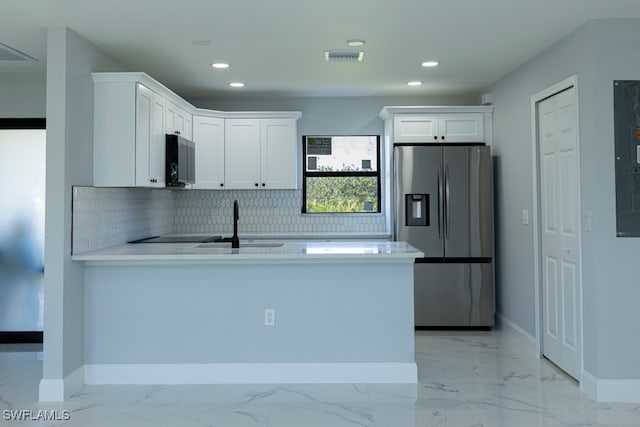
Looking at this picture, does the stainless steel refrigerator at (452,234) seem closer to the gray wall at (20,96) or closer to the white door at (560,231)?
the white door at (560,231)

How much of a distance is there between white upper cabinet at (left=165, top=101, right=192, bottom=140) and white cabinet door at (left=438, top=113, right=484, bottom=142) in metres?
2.61

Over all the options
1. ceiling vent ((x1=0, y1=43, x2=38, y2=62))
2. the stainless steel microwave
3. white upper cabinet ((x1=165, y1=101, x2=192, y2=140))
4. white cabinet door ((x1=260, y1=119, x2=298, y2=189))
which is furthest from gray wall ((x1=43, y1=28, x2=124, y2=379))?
white cabinet door ((x1=260, y1=119, x2=298, y2=189))

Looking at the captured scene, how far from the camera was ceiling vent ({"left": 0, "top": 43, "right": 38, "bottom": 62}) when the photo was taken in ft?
13.6

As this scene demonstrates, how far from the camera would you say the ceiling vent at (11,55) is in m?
4.15

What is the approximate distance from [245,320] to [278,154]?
253 centimetres

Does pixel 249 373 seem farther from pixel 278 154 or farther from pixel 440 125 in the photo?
pixel 440 125

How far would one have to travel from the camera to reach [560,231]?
4.11 m

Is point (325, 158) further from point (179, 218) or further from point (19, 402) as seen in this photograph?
point (19, 402)

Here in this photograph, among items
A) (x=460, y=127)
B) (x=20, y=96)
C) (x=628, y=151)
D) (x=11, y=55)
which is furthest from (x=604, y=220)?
(x=20, y=96)

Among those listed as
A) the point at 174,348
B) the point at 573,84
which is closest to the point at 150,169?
the point at 174,348

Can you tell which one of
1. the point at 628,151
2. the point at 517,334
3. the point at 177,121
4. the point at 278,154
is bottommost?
the point at 517,334

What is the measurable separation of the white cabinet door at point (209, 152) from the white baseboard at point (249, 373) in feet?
7.80

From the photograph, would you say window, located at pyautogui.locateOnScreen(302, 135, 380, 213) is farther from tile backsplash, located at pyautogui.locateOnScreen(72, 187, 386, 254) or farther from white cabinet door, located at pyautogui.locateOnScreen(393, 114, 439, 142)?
white cabinet door, located at pyautogui.locateOnScreen(393, 114, 439, 142)

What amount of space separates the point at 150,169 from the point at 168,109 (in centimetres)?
78
